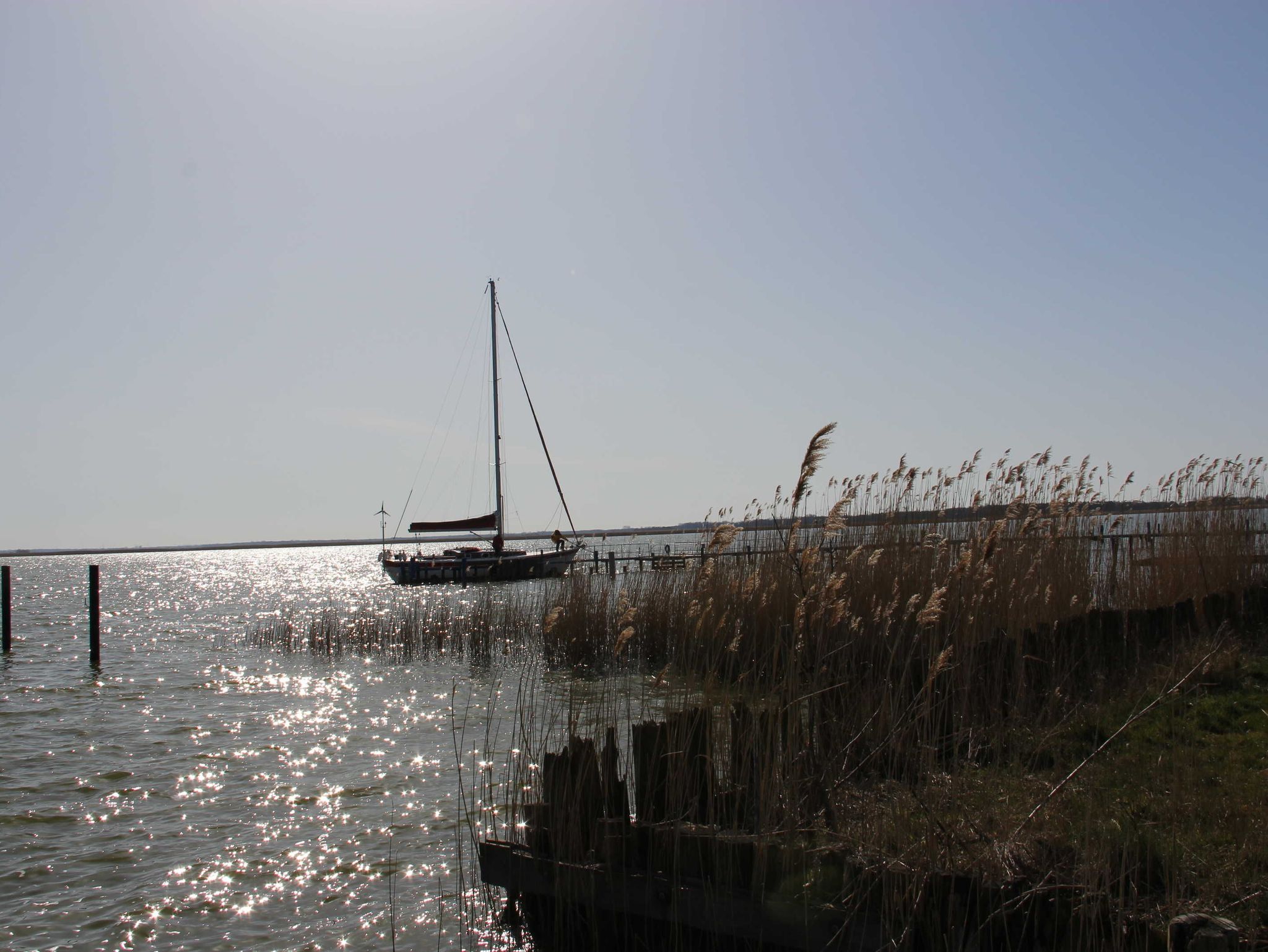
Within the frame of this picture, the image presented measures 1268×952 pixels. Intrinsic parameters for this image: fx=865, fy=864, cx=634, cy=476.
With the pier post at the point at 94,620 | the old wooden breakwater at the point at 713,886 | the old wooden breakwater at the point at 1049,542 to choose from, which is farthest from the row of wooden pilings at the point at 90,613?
the old wooden breakwater at the point at 713,886

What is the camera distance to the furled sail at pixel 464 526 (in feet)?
123

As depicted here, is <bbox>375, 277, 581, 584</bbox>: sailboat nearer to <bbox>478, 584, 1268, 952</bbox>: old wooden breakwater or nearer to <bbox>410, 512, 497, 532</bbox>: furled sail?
<bbox>410, 512, 497, 532</bbox>: furled sail

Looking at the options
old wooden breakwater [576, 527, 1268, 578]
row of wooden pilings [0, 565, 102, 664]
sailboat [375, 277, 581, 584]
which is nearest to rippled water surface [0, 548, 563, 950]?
row of wooden pilings [0, 565, 102, 664]

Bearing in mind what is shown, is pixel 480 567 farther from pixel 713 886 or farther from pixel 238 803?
pixel 713 886

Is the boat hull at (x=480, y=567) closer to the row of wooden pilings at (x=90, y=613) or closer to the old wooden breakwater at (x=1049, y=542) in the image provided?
the row of wooden pilings at (x=90, y=613)

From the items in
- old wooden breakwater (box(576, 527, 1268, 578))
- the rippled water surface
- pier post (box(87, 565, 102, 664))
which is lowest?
the rippled water surface

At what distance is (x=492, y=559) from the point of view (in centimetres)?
3775

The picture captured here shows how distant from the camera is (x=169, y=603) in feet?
116

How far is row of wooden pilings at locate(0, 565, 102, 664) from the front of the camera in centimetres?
1564

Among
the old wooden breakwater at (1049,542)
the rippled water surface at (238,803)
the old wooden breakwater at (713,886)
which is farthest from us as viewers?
the old wooden breakwater at (1049,542)

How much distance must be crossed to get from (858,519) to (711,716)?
5.12 metres

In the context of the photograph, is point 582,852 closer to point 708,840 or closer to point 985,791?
point 708,840

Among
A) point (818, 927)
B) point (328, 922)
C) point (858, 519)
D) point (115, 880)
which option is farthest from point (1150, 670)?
point (115, 880)

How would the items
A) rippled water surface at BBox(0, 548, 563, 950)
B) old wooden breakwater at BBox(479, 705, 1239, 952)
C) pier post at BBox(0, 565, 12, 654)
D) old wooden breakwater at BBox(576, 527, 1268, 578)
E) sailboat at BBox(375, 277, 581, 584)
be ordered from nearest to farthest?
old wooden breakwater at BBox(479, 705, 1239, 952), rippled water surface at BBox(0, 548, 563, 950), old wooden breakwater at BBox(576, 527, 1268, 578), pier post at BBox(0, 565, 12, 654), sailboat at BBox(375, 277, 581, 584)
